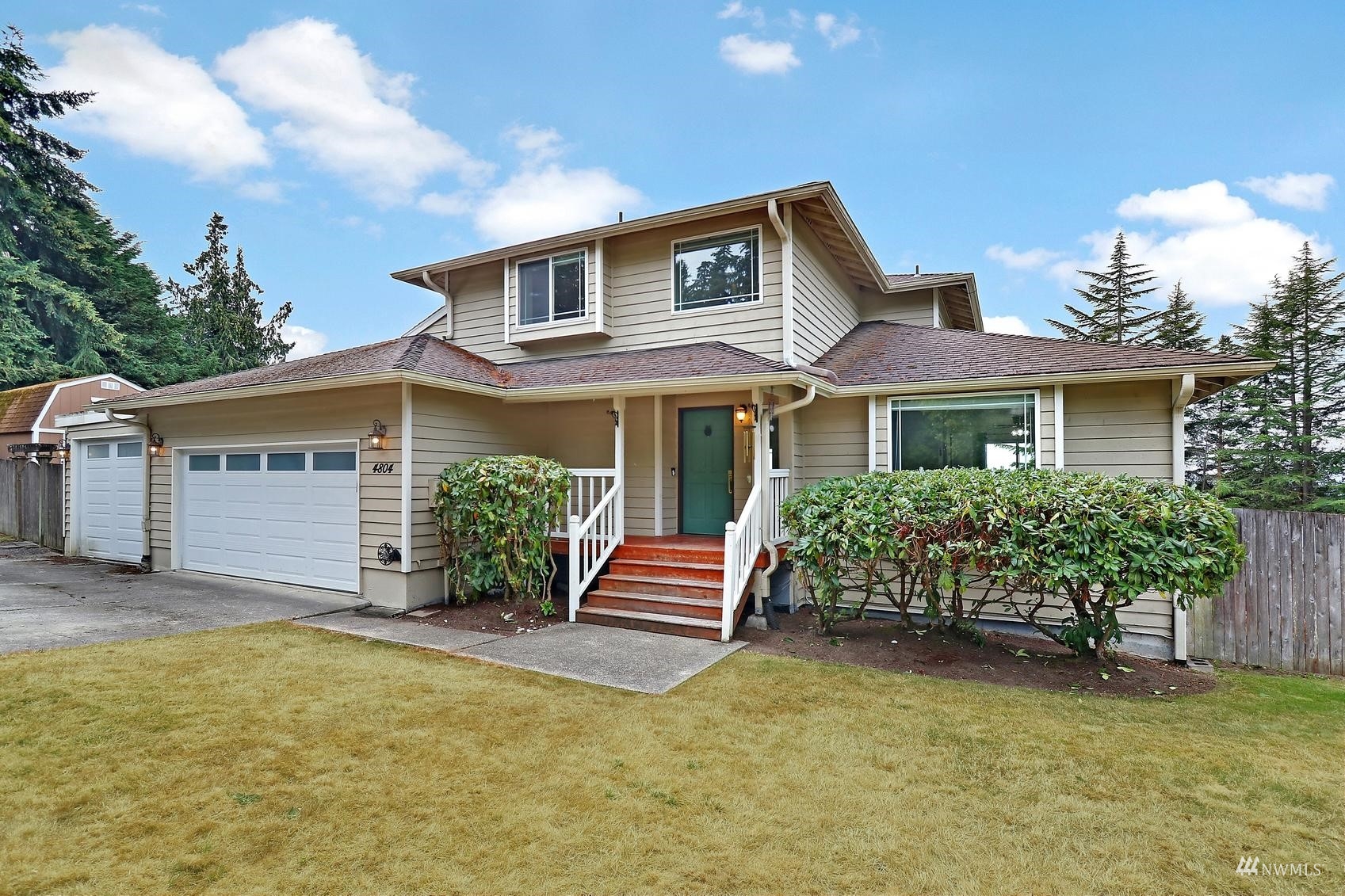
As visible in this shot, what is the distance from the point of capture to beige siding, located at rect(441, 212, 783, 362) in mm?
7738

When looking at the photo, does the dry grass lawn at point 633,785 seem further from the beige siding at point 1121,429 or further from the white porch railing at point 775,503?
the beige siding at point 1121,429

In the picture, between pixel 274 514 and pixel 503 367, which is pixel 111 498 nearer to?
pixel 274 514

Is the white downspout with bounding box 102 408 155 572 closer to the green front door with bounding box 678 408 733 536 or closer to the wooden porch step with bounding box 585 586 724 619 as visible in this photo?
the wooden porch step with bounding box 585 586 724 619

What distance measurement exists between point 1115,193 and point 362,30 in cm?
2272

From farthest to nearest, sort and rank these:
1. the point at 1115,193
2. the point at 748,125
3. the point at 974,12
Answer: the point at 1115,193, the point at 748,125, the point at 974,12

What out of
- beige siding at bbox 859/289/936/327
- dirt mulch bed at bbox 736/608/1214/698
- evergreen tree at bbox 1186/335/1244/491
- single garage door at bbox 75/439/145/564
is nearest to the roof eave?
dirt mulch bed at bbox 736/608/1214/698

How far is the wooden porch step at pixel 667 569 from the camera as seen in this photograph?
6.53 metres

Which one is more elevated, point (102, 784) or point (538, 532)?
point (538, 532)

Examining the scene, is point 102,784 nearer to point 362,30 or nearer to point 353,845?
point 353,845

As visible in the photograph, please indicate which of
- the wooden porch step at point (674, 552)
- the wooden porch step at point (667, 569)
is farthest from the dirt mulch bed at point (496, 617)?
the wooden porch step at point (674, 552)

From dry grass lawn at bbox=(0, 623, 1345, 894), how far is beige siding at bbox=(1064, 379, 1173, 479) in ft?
8.22

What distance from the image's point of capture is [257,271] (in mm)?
22219

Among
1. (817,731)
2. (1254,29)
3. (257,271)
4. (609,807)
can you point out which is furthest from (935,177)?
(257,271)

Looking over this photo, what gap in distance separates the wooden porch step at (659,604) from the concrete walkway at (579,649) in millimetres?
295
